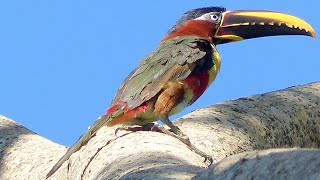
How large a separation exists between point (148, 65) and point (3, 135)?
3.51 ft

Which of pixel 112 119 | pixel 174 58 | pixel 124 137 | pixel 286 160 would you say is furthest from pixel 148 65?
pixel 286 160

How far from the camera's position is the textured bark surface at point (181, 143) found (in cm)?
408

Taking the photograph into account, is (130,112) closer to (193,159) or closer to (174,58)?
(174,58)

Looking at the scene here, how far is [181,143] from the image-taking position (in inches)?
185

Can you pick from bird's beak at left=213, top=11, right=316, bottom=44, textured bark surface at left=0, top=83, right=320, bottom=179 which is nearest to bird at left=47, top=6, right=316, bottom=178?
bird's beak at left=213, top=11, right=316, bottom=44

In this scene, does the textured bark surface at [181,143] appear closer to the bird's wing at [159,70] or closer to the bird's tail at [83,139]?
the bird's tail at [83,139]

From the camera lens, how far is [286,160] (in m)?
2.43

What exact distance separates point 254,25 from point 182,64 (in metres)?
1.01

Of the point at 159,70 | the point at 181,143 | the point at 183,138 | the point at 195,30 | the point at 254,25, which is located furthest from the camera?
the point at 254,25

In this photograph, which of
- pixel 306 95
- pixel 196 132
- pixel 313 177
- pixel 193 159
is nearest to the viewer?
pixel 313 177

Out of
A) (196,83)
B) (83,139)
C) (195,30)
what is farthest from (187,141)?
(195,30)

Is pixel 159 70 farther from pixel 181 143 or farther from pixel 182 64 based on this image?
pixel 181 143

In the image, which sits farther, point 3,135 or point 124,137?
point 3,135

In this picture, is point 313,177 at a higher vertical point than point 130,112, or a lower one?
lower
